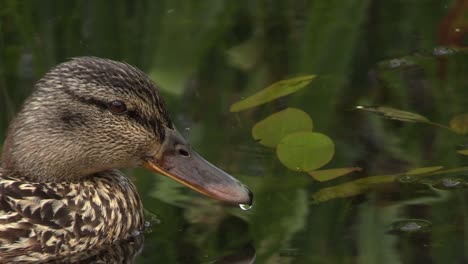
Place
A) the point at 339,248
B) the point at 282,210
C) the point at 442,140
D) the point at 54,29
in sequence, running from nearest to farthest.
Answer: the point at 339,248 < the point at 282,210 < the point at 442,140 < the point at 54,29

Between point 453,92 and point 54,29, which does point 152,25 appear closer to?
point 54,29

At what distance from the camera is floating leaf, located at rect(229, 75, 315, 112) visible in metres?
7.64

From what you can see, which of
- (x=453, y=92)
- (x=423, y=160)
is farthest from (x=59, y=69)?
(x=453, y=92)

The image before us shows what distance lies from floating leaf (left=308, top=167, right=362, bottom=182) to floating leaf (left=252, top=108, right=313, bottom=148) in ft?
1.23

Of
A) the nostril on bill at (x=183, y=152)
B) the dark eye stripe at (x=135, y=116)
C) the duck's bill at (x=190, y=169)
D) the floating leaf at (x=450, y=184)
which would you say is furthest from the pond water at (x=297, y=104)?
the dark eye stripe at (x=135, y=116)

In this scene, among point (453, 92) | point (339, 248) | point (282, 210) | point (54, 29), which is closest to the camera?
point (339, 248)

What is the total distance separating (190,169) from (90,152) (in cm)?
48

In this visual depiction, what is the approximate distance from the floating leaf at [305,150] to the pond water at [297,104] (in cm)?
3

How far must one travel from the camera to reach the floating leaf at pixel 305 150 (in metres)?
7.00

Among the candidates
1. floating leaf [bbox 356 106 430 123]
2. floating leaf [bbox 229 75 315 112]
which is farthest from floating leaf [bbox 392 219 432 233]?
floating leaf [bbox 229 75 315 112]

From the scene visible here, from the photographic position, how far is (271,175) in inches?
274

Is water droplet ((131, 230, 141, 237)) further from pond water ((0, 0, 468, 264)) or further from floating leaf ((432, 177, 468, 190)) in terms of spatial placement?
floating leaf ((432, 177, 468, 190))

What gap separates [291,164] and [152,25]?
2.20 meters

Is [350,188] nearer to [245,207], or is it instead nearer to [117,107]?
[245,207]
